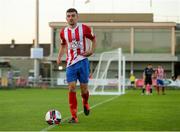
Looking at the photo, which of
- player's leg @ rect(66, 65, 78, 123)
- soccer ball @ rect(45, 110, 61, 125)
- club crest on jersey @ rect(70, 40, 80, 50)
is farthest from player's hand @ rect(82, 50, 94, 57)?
soccer ball @ rect(45, 110, 61, 125)

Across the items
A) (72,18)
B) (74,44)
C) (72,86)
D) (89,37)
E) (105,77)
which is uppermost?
(72,18)

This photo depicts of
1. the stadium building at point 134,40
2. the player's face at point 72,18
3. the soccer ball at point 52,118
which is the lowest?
the soccer ball at point 52,118

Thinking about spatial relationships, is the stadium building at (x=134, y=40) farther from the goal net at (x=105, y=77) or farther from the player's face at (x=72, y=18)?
the player's face at (x=72, y=18)

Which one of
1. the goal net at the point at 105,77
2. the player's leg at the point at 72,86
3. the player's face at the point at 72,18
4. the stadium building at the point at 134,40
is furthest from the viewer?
the stadium building at the point at 134,40

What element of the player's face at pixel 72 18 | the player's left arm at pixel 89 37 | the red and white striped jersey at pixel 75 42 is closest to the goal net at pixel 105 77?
the player's left arm at pixel 89 37

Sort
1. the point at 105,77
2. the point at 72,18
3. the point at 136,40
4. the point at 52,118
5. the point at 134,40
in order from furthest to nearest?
the point at 136,40, the point at 134,40, the point at 105,77, the point at 72,18, the point at 52,118

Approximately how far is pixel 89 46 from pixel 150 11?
52.2 meters

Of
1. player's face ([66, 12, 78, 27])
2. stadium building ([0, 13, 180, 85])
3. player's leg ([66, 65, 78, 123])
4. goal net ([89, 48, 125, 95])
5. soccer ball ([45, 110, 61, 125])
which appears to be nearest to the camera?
soccer ball ([45, 110, 61, 125])

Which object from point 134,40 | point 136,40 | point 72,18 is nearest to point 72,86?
point 72,18

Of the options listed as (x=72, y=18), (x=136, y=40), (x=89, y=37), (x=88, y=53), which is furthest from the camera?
(x=136, y=40)

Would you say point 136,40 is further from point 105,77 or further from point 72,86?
point 72,86

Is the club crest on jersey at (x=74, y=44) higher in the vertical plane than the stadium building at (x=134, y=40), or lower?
lower

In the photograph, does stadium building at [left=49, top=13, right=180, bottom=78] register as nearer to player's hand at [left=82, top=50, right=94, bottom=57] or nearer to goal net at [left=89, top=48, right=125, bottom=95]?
goal net at [left=89, top=48, right=125, bottom=95]

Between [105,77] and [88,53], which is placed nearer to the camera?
[88,53]
